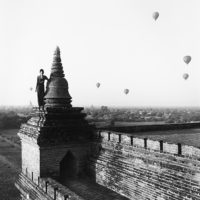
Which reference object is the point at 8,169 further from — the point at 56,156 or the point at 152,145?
the point at 152,145

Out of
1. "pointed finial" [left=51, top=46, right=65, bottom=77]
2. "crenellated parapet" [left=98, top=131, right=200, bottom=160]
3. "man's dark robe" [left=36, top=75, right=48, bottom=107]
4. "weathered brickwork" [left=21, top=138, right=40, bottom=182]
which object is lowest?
"weathered brickwork" [left=21, top=138, right=40, bottom=182]

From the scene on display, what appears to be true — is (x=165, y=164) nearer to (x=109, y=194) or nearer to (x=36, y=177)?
(x=109, y=194)

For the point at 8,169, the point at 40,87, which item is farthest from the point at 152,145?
the point at 8,169

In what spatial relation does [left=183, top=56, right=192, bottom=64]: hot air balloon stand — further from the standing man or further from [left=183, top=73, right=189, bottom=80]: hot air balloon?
the standing man

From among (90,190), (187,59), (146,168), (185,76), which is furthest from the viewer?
(185,76)

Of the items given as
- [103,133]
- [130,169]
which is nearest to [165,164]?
[130,169]

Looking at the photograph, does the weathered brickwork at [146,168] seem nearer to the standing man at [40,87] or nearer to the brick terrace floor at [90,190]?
the brick terrace floor at [90,190]

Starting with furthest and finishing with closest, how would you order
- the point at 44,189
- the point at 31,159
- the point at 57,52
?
the point at 57,52
the point at 31,159
the point at 44,189

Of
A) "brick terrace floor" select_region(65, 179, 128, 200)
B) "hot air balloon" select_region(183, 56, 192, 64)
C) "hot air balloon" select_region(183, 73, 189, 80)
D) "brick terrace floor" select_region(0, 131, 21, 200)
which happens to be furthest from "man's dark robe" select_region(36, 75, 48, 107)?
"hot air balloon" select_region(183, 73, 189, 80)
